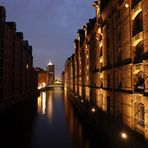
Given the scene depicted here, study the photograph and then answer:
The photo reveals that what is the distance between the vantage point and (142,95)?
17922 mm

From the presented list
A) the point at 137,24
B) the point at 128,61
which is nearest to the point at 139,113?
the point at 128,61

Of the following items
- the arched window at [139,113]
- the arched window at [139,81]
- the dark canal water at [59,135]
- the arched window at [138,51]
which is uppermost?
the arched window at [138,51]

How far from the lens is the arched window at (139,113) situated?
18734 mm

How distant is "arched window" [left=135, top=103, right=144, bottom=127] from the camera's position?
1873 cm

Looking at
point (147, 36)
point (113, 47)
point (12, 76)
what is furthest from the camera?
point (12, 76)

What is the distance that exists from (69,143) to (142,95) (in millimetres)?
14202

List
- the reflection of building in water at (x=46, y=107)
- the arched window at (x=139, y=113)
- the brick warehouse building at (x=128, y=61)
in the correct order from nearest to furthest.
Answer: the brick warehouse building at (x=128, y=61) < the arched window at (x=139, y=113) < the reflection of building in water at (x=46, y=107)

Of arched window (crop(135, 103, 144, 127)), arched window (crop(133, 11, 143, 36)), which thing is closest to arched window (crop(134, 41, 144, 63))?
arched window (crop(133, 11, 143, 36))

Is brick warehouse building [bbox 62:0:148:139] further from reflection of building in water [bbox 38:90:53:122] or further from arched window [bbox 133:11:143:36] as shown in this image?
reflection of building in water [bbox 38:90:53:122]

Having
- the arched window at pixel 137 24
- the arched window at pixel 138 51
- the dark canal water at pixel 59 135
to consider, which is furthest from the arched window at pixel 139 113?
the arched window at pixel 137 24

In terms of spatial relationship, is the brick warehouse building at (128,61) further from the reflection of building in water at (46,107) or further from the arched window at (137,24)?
the reflection of building in water at (46,107)

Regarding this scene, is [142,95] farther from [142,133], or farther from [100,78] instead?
[100,78]

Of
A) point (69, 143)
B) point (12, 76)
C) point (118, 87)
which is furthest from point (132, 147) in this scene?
point (12, 76)

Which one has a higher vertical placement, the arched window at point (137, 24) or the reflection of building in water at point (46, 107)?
the arched window at point (137, 24)
